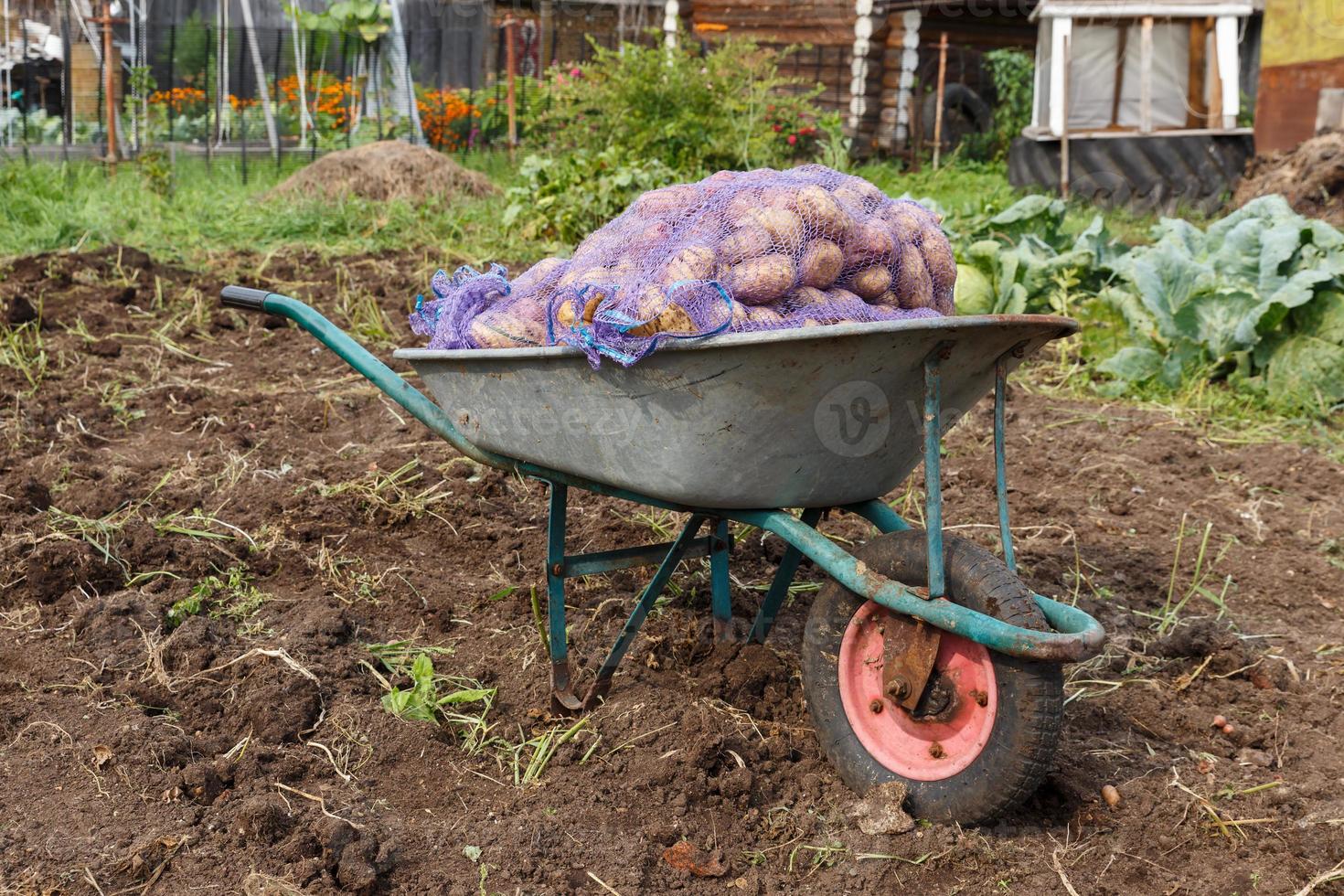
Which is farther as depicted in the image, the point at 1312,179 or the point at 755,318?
the point at 1312,179

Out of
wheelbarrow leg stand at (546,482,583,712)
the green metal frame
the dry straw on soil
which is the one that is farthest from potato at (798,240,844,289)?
the dry straw on soil

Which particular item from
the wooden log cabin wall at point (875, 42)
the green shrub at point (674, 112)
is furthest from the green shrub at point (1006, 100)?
the green shrub at point (674, 112)

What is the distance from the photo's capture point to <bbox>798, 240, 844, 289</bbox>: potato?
241cm

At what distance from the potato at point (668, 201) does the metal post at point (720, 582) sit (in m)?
0.76

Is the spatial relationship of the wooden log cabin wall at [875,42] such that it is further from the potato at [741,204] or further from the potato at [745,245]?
the potato at [745,245]

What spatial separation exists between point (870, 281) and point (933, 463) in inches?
18.1

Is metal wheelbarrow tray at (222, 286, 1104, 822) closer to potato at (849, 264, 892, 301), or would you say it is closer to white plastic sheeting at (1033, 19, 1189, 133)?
potato at (849, 264, 892, 301)

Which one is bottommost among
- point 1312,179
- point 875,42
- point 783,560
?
point 783,560

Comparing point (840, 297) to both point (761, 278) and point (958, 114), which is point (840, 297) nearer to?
point (761, 278)

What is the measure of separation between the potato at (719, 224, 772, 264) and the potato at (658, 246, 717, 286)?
3 centimetres

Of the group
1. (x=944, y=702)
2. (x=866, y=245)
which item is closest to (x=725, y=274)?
(x=866, y=245)

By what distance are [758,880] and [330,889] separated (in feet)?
2.54

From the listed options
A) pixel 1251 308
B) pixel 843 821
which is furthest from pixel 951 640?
pixel 1251 308

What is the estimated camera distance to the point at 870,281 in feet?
8.20
